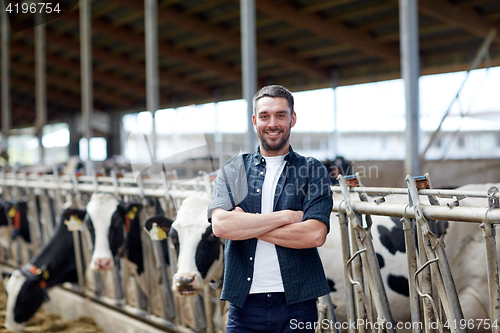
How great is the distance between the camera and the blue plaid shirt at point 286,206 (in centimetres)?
170

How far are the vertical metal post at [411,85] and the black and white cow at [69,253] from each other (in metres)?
2.39

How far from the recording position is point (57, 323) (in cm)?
463

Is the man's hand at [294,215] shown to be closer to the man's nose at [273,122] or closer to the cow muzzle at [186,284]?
the man's nose at [273,122]

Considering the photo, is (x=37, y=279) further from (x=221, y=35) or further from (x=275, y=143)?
(x=221, y=35)

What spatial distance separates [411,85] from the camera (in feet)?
15.0

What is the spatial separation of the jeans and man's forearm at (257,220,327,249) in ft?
0.61

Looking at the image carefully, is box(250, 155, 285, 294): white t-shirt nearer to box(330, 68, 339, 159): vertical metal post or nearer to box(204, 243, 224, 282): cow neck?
box(204, 243, 224, 282): cow neck

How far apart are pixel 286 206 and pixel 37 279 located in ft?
10.5

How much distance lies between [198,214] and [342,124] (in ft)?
38.0

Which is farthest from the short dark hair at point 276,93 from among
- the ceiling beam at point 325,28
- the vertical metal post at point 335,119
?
the vertical metal post at point 335,119

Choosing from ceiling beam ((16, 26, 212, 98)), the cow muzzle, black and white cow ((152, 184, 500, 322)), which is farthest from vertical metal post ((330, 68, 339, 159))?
the cow muzzle

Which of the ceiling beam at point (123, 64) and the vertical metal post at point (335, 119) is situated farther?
the ceiling beam at point (123, 64)

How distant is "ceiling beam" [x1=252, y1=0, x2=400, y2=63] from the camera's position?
31.8 feet

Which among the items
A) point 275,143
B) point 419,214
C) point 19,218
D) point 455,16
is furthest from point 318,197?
point 455,16
